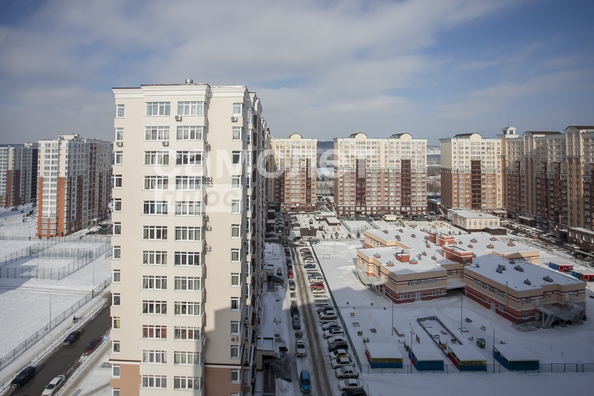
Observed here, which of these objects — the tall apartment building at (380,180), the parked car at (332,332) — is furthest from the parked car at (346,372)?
the tall apartment building at (380,180)

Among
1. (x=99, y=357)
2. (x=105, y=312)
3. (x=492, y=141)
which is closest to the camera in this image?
(x=99, y=357)

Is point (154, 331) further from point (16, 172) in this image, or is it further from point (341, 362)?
point (16, 172)

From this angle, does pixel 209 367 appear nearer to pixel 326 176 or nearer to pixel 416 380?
pixel 416 380

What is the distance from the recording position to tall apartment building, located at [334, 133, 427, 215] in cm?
4919

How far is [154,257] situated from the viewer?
9.25m

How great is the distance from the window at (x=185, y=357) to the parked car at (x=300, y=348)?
706cm

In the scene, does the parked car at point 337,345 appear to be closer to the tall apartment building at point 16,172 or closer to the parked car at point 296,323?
the parked car at point 296,323

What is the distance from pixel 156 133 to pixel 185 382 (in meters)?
6.22

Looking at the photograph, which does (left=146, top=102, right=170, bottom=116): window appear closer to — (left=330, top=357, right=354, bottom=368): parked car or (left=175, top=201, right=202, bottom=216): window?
(left=175, top=201, right=202, bottom=216): window

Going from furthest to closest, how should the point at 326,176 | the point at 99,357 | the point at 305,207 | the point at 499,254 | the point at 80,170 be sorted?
the point at 326,176
the point at 305,207
the point at 80,170
the point at 499,254
the point at 99,357

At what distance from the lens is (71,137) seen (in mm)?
43000

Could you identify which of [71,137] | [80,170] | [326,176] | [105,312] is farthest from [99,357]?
[326,176]

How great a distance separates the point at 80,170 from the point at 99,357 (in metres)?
31.4

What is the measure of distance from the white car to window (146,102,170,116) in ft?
35.4
